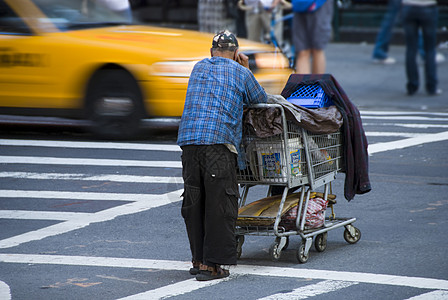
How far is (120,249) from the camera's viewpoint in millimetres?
6625

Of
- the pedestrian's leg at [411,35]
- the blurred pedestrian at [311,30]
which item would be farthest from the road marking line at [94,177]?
the pedestrian's leg at [411,35]

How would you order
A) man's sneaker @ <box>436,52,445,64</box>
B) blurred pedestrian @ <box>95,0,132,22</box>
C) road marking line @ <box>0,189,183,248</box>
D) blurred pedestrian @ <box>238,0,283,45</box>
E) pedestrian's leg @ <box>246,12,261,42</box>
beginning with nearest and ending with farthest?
1. road marking line @ <box>0,189,183,248</box>
2. blurred pedestrian @ <box>95,0,132,22</box>
3. blurred pedestrian @ <box>238,0,283,45</box>
4. pedestrian's leg @ <box>246,12,261,42</box>
5. man's sneaker @ <box>436,52,445,64</box>

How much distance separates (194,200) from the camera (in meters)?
5.85

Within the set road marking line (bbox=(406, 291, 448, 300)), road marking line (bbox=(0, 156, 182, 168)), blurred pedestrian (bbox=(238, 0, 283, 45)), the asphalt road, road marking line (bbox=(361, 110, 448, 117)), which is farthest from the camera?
blurred pedestrian (bbox=(238, 0, 283, 45))

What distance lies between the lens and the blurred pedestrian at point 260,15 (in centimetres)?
1745

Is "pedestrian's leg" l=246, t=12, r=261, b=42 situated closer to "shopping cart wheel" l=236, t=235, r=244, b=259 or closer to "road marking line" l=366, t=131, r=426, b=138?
"road marking line" l=366, t=131, r=426, b=138

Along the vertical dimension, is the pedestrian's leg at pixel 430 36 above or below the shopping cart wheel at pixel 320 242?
below

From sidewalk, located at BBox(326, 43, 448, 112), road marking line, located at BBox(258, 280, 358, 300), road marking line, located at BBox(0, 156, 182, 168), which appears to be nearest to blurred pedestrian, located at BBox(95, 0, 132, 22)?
road marking line, located at BBox(0, 156, 182, 168)

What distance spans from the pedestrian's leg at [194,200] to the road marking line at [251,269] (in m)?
0.30

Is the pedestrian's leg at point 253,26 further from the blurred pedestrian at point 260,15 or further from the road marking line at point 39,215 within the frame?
the road marking line at point 39,215

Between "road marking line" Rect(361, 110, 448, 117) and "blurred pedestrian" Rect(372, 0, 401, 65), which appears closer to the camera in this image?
"road marking line" Rect(361, 110, 448, 117)

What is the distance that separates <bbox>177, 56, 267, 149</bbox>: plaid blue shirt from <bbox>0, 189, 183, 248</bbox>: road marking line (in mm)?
1833

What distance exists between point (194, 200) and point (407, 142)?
5.84 metres

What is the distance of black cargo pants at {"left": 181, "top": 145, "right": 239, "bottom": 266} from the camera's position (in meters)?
5.79
